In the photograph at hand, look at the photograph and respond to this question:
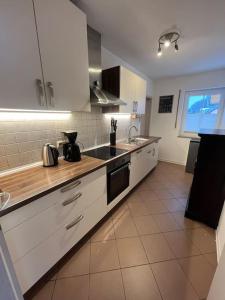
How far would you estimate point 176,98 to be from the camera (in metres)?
3.68

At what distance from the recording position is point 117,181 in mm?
1805

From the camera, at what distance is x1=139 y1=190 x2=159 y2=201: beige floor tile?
234 cm

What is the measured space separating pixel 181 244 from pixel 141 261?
0.53 metres

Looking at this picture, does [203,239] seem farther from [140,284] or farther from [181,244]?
[140,284]

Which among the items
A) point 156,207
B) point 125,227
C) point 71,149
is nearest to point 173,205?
point 156,207

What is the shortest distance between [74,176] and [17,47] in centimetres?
103

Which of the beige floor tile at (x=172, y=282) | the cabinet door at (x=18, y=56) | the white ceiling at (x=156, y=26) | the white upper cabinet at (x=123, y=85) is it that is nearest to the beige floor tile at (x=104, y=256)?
the beige floor tile at (x=172, y=282)

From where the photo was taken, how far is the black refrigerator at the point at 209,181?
1.54 metres

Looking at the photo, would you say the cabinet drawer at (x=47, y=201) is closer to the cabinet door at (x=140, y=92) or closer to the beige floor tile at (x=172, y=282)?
the beige floor tile at (x=172, y=282)

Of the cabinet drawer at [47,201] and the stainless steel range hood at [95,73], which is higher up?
the stainless steel range hood at [95,73]

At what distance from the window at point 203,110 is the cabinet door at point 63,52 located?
3.24 metres

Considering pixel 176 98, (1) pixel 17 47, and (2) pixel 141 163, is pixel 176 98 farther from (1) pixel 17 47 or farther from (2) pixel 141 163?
(1) pixel 17 47

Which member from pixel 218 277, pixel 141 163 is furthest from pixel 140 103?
pixel 218 277

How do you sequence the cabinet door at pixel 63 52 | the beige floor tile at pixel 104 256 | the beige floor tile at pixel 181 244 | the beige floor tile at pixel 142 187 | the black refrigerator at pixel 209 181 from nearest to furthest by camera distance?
the cabinet door at pixel 63 52, the beige floor tile at pixel 104 256, the beige floor tile at pixel 181 244, the black refrigerator at pixel 209 181, the beige floor tile at pixel 142 187
